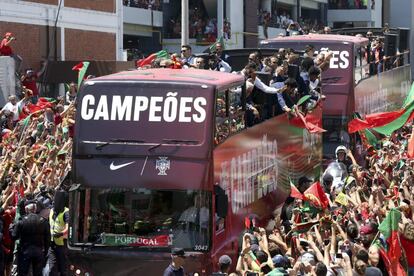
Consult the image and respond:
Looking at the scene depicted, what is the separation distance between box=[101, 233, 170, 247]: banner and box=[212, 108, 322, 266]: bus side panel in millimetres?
633

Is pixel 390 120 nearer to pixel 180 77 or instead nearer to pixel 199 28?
pixel 180 77

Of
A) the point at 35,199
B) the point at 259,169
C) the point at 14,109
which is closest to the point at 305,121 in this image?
the point at 259,169

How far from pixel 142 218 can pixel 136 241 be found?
11.3 inches

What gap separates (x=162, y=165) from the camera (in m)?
13.5

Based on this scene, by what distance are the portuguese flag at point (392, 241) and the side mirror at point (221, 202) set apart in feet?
6.79

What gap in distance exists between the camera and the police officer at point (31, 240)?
14.9 metres

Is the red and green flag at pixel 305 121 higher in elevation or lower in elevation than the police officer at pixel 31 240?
higher

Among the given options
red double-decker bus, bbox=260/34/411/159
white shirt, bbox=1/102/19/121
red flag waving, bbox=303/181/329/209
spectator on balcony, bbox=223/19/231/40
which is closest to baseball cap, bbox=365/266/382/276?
red flag waving, bbox=303/181/329/209

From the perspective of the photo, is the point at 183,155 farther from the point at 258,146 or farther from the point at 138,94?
the point at 258,146

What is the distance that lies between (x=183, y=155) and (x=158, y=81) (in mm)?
1118

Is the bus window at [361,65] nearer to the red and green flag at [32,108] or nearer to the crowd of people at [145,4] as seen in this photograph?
the red and green flag at [32,108]

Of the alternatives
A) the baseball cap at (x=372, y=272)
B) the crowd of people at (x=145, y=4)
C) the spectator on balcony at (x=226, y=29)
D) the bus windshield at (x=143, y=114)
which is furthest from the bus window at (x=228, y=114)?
the spectator on balcony at (x=226, y=29)

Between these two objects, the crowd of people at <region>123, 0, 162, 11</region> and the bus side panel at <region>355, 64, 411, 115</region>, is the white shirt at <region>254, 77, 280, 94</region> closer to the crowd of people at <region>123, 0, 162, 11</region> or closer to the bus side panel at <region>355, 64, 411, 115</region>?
the bus side panel at <region>355, 64, 411, 115</region>

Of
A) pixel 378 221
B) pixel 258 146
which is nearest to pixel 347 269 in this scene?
pixel 378 221
